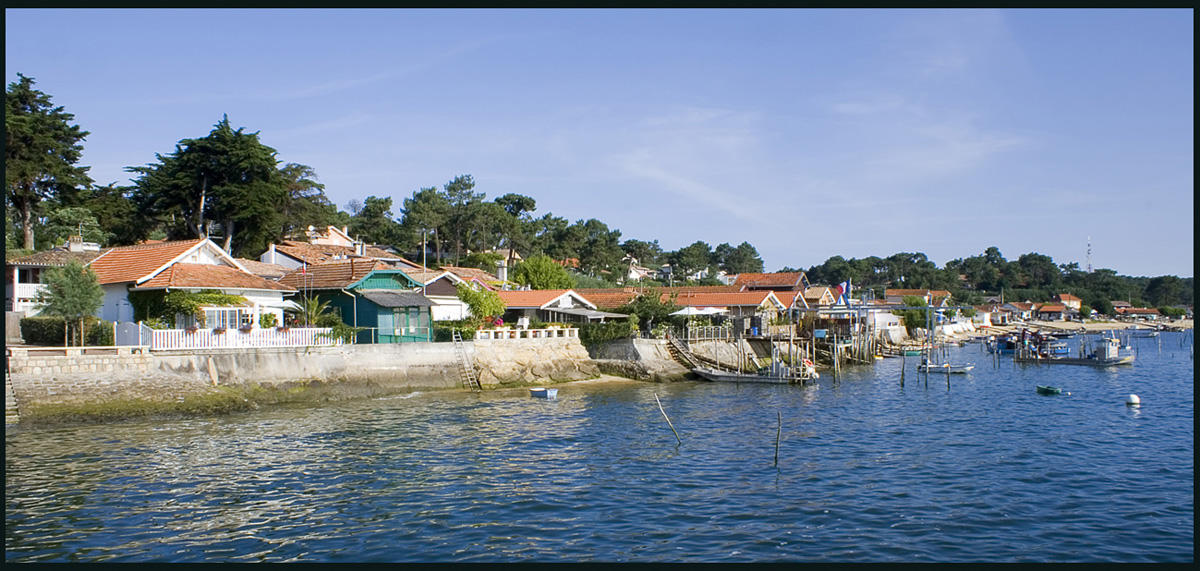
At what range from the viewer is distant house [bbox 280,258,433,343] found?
156 feet

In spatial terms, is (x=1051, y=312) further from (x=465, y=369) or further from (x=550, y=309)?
(x=465, y=369)

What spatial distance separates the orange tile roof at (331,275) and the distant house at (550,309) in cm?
1106

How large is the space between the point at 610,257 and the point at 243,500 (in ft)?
275

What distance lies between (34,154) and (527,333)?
3940cm

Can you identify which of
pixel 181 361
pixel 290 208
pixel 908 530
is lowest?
pixel 908 530

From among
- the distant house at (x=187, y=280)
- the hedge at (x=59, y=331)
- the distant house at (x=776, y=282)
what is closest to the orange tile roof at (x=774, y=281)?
the distant house at (x=776, y=282)

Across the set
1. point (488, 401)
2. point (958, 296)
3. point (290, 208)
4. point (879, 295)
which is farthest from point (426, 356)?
point (958, 296)

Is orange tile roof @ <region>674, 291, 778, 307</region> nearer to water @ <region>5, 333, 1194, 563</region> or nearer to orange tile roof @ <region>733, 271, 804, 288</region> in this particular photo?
orange tile roof @ <region>733, 271, 804, 288</region>

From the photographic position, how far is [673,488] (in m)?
23.8

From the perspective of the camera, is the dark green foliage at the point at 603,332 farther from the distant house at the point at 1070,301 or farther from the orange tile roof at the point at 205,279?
the distant house at the point at 1070,301

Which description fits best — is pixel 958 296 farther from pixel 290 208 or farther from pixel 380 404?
pixel 380 404

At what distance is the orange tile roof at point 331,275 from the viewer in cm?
4856

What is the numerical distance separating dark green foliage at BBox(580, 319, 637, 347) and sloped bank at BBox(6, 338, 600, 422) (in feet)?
17.5

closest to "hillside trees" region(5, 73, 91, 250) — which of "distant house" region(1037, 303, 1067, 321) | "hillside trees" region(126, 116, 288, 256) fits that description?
"hillside trees" region(126, 116, 288, 256)
